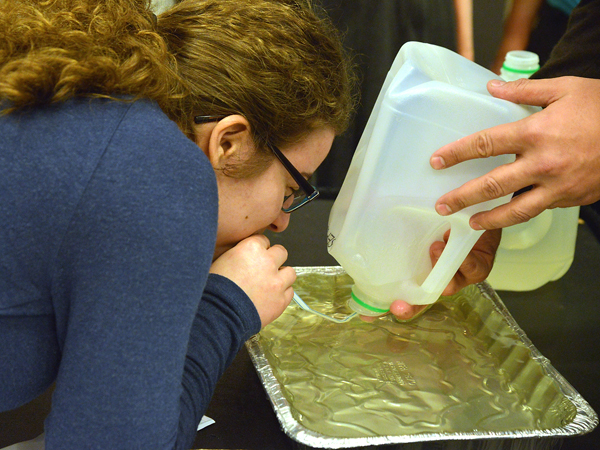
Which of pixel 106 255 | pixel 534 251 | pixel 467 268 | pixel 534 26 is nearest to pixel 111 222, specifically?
pixel 106 255

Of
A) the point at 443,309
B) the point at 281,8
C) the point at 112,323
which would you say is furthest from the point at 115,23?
the point at 443,309

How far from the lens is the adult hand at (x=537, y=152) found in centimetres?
80

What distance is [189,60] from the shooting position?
2.59 feet

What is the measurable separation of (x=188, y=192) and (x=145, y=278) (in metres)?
0.11

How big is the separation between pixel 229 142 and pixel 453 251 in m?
0.41

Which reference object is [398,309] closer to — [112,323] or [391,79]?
[391,79]

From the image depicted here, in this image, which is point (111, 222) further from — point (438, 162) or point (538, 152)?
point (538, 152)

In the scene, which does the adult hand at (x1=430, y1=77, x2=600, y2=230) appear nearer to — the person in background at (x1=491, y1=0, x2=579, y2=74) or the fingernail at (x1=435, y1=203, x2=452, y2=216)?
the fingernail at (x1=435, y1=203, x2=452, y2=216)

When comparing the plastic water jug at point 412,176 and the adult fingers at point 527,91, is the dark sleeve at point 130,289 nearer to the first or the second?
the plastic water jug at point 412,176

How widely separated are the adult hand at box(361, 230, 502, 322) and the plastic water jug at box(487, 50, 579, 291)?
17 cm

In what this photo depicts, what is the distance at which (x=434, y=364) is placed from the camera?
1.03m

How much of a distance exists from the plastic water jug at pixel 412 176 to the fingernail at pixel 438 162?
0.05 ft

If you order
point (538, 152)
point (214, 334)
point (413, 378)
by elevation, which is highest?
point (538, 152)

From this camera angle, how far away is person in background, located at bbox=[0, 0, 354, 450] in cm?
58
